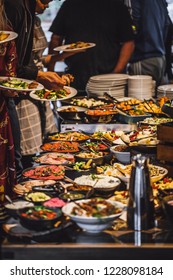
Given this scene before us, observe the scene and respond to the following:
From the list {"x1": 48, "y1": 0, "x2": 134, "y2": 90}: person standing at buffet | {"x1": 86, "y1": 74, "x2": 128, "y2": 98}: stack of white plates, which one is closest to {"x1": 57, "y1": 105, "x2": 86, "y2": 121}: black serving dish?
{"x1": 86, "y1": 74, "x2": 128, "y2": 98}: stack of white plates

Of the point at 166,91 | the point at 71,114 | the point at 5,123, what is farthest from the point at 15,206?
the point at 166,91

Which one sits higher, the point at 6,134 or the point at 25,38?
the point at 25,38

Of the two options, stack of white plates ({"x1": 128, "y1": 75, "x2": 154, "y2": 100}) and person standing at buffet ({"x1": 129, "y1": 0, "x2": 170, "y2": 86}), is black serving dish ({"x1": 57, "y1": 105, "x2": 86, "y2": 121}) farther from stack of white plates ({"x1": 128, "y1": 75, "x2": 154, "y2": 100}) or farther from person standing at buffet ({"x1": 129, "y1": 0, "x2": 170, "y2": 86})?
person standing at buffet ({"x1": 129, "y1": 0, "x2": 170, "y2": 86})

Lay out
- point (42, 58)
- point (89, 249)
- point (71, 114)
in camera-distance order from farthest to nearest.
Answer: point (42, 58), point (71, 114), point (89, 249)

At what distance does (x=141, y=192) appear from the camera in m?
2.62

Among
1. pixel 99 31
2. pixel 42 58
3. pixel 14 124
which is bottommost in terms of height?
pixel 14 124

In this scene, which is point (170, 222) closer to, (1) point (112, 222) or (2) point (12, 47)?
(1) point (112, 222)

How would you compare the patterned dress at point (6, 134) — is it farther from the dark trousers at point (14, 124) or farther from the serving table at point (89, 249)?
the serving table at point (89, 249)

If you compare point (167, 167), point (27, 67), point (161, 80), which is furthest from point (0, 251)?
point (161, 80)

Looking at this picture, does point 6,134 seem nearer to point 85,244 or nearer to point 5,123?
point 5,123

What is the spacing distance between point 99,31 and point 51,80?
2.27 meters

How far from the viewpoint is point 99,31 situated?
6812 mm

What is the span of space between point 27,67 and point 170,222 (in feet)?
7.50

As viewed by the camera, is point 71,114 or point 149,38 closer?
point 71,114
